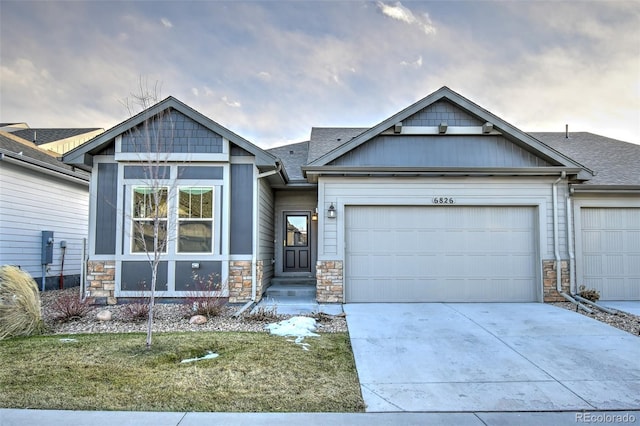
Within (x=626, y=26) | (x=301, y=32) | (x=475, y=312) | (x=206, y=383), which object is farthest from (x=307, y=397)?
(x=626, y=26)

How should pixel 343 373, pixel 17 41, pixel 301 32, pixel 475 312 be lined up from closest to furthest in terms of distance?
pixel 343 373 → pixel 475 312 → pixel 17 41 → pixel 301 32

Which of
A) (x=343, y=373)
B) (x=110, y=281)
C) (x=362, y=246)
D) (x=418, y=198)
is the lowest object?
(x=343, y=373)

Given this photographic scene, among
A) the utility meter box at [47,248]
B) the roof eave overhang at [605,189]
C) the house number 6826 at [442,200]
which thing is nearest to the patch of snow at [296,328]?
the house number 6826 at [442,200]

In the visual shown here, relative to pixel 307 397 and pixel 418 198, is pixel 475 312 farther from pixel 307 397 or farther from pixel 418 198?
pixel 307 397

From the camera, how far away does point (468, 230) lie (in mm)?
9188

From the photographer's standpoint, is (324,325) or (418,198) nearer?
(324,325)

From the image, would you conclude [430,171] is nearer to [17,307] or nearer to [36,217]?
[17,307]

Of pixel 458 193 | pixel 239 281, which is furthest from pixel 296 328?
pixel 458 193

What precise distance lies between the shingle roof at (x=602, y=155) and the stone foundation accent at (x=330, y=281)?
6.56m

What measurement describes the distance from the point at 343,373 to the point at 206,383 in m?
1.55

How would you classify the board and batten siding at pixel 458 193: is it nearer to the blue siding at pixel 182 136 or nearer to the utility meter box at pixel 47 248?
the blue siding at pixel 182 136

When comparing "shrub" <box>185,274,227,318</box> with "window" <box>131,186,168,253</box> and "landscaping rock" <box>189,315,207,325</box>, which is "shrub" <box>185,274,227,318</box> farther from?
"window" <box>131,186,168,253</box>

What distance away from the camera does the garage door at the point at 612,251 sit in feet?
30.8

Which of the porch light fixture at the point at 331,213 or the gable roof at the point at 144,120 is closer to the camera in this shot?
the gable roof at the point at 144,120
